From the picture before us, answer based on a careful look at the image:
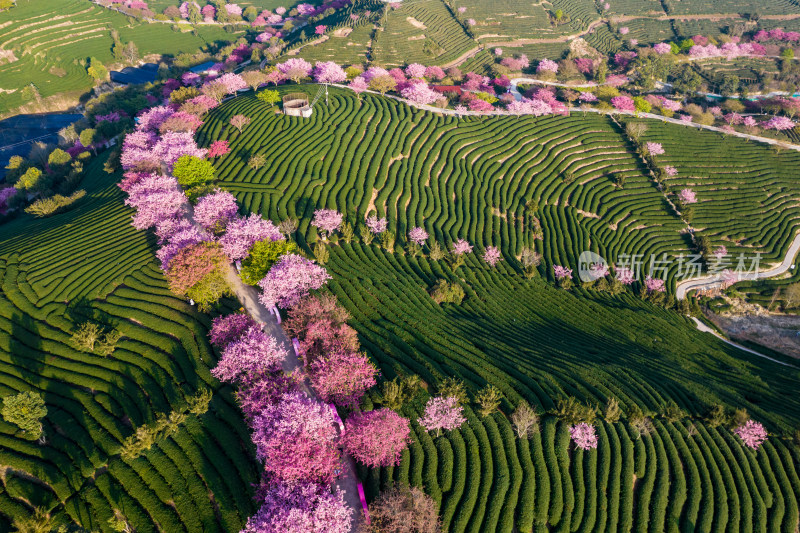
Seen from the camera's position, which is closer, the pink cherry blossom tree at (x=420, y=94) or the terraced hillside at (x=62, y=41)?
the pink cherry blossom tree at (x=420, y=94)

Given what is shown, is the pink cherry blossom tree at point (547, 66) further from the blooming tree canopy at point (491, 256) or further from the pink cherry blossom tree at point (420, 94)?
the blooming tree canopy at point (491, 256)

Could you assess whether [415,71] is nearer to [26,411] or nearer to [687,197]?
[687,197]

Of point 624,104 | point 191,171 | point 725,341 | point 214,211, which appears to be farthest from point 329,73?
point 725,341

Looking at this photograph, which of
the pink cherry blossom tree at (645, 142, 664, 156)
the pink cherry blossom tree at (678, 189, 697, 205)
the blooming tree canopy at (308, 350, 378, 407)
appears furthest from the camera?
the pink cherry blossom tree at (645, 142, 664, 156)

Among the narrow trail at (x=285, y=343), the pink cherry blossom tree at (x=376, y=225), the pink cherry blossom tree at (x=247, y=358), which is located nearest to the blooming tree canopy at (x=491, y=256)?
the pink cherry blossom tree at (x=376, y=225)

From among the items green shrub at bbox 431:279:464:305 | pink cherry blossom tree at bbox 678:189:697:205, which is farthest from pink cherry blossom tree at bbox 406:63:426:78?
green shrub at bbox 431:279:464:305

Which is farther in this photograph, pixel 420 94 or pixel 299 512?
pixel 420 94

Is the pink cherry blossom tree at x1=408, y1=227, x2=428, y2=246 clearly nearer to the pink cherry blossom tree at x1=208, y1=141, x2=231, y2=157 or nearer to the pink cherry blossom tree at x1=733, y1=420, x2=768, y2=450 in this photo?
the pink cherry blossom tree at x1=208, y1=141, x2=231, y2=157
